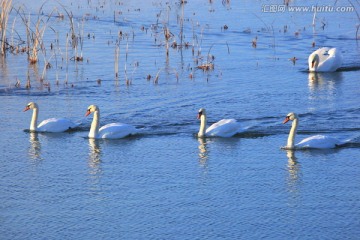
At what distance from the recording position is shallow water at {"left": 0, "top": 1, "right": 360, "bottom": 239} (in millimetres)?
11109

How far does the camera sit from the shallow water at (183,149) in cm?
1111

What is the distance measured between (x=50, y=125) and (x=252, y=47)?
400 inches

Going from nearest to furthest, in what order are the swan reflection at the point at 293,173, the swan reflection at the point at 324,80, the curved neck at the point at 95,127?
the swan reflection at the point at 293,173, the curved neck at the point at 95,127, the swan reflection at the point at 324,80

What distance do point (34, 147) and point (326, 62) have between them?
30.4 ft

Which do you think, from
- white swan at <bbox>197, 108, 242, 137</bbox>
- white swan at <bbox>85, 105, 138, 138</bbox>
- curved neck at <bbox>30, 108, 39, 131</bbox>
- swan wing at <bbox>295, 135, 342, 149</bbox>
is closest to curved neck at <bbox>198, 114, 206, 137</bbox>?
white swan at <bbox>197, 108, 242, 137</bbox>

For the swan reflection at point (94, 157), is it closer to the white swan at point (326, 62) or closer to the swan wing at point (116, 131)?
the swan wing at point (116, 131)

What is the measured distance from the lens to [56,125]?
15.7 m

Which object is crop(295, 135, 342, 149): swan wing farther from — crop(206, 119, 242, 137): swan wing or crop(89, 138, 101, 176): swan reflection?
crop(89, 138, 101, 176): swan reflection

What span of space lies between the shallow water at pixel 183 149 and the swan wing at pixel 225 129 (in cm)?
13

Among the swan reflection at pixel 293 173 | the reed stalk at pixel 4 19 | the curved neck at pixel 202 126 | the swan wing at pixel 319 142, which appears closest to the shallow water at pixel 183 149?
the swan reflection at pixel 293 173

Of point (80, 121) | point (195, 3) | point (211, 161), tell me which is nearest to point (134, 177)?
point (211, 161)

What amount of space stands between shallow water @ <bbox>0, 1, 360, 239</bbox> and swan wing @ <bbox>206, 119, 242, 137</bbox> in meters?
0.13

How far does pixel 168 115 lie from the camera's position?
656 inches

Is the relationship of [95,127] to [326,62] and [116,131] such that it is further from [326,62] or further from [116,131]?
[326,62]
